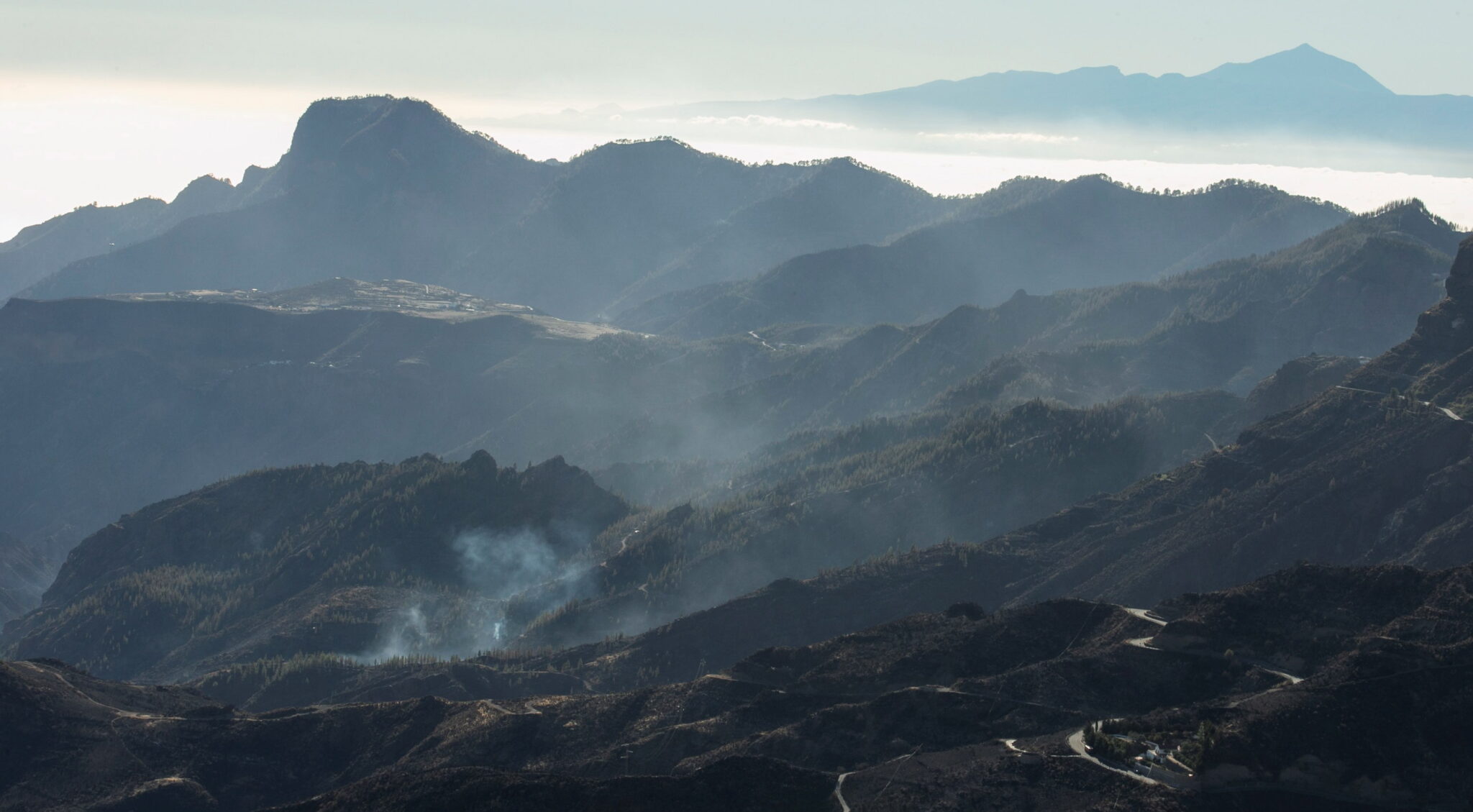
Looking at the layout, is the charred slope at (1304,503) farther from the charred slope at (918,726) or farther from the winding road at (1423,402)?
the charred slope at (918,726)

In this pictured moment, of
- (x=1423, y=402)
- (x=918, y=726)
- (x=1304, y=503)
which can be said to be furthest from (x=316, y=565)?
(x=1423, y=402)

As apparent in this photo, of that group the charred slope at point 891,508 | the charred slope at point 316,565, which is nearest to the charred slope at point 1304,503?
the charred slope at point 891,508

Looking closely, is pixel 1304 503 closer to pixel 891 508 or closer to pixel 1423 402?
pixel 1423 402

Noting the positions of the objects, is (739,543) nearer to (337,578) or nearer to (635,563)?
(635,563)

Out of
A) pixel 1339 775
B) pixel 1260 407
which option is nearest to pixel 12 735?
pixel 1339 775

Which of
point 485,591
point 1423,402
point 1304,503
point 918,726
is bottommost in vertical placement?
point 485,591

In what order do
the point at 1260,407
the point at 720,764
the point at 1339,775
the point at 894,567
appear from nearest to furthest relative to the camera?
the point at 1339,775 → the point at 720,764 → the point at 894,567 → the point at 1260,407
